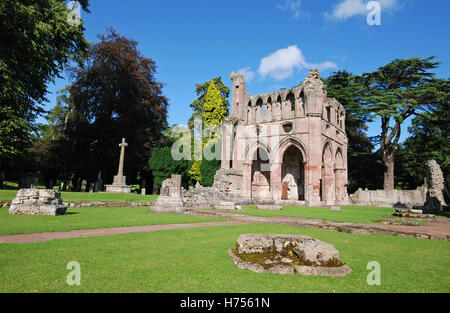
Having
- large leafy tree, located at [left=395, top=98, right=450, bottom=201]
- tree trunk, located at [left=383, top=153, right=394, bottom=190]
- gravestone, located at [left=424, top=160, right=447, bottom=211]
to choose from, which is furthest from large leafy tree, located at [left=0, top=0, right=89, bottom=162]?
tree trunk, located at [left=383, top=153, right=394, bottom=190]

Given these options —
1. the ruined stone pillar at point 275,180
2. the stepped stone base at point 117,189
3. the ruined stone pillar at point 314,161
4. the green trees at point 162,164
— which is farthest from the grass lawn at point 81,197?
the green trees at point 162,164

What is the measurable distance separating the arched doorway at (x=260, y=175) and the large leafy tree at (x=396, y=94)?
13.0m

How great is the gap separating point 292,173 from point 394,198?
35.3 ft

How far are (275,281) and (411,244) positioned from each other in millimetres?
4794

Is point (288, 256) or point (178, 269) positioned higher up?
point (288, 256)

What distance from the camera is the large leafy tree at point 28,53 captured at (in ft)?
51.7

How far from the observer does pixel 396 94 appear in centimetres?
3155

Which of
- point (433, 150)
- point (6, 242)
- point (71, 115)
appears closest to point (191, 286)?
point (6, 242)

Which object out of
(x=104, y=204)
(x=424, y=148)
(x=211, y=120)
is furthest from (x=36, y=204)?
(x=424, y=148)

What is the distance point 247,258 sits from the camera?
4188 mm

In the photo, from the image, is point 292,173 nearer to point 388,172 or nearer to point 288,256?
point 388,172

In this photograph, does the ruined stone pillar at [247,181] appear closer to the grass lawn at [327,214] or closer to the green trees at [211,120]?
the green trees at [211,120]

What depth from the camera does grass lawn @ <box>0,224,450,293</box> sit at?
313 cm
